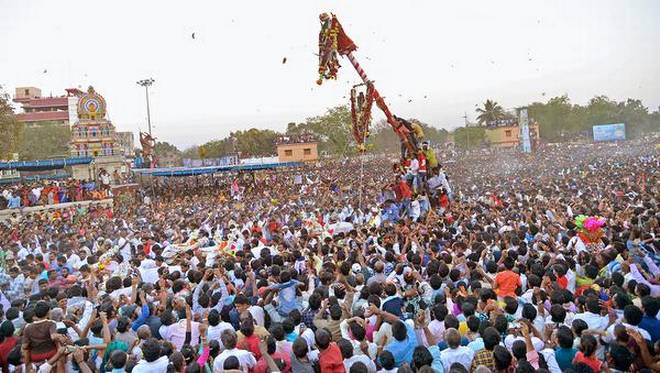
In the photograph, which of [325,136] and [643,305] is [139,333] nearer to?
[643,305]

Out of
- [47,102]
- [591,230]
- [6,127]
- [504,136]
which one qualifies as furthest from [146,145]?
[47,102]

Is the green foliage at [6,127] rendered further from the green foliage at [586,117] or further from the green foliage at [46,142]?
the green foliage at [586,117]

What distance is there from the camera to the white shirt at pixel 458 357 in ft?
13.4

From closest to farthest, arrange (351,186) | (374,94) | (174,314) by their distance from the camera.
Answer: (174,314)
(374,94)
(351,186)

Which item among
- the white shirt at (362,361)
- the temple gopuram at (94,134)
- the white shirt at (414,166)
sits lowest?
the white shirt at (362,361)

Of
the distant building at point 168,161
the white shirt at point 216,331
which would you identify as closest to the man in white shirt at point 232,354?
the white shirt at point 216,331

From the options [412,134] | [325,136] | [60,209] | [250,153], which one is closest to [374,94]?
[412,134]

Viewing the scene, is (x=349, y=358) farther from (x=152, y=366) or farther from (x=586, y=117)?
(x=586, y=117)

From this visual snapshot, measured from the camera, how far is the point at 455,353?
410 centimetres

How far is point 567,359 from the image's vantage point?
3.96m

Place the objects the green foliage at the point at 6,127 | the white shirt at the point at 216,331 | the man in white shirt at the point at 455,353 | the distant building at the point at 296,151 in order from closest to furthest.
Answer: the man in white shirt at the point at 455,353 → the white shirt at the point at 216,331 → the green foliage at the point at 6,127 → the distant building at the point at 296,151

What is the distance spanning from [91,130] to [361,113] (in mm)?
25702

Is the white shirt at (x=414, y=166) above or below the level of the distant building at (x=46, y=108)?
below

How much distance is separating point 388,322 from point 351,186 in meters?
19.9
